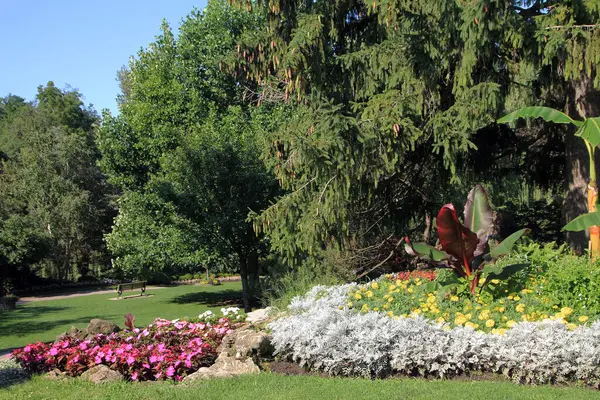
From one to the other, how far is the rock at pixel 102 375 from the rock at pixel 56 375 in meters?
0.50

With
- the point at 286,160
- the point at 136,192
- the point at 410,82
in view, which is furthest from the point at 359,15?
the point at 136,192

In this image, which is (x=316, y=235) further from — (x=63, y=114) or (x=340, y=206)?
(x=63, y=114)

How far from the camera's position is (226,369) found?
698cm

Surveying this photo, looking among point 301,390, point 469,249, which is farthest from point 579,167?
point 301,390

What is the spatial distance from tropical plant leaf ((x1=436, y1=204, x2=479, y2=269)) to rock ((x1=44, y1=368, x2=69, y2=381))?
532 centimetres

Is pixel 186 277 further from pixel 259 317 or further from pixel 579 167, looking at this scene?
pixel 579 167

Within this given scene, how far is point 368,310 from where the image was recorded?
309 inches

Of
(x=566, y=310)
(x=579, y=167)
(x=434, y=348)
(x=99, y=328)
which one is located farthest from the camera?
(x=579, y=167)

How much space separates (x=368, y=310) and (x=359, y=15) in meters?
7.75

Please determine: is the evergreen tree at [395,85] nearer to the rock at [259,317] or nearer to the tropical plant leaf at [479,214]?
the tropical plant leaf at [479,214]

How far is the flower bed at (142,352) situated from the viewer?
23.5ft

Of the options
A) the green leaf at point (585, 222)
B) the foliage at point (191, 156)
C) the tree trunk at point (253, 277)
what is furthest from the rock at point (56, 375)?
the tree trunk at point (253, 277)

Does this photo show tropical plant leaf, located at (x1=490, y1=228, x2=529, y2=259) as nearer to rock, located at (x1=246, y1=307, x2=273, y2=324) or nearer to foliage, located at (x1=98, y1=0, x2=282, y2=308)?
rock, located at (x1=246, y1=307, x2=273, y2=324)

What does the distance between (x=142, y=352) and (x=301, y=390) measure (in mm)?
2520
